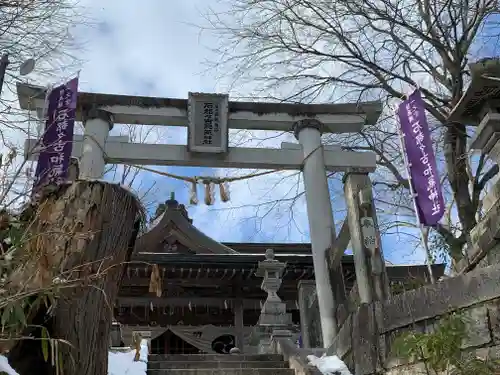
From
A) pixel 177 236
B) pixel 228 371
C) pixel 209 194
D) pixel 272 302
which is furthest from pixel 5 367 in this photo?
pixel 177 236

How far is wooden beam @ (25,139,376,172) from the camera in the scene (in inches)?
447

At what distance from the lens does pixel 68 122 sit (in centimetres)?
1087

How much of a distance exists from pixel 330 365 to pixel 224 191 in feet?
18.6

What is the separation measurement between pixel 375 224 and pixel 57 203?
6999 mm

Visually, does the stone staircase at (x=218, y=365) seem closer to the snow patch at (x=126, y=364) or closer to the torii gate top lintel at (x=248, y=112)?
the snow patch at (x=126, y=364)

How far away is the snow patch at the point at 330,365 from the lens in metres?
6.62

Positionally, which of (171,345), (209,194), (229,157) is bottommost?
(171,345)

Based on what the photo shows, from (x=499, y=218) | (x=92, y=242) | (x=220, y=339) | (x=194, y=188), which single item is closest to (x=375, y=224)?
(x=499, y=218)

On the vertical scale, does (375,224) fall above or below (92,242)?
above

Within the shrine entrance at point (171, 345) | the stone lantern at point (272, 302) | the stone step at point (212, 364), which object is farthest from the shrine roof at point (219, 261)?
the stone step at point (212, 364)

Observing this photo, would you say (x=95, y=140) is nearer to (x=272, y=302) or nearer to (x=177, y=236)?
(x=272, y=302)

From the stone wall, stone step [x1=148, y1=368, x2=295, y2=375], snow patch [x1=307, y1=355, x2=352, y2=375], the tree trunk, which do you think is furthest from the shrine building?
the tree trunk

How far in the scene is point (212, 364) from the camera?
7727mm

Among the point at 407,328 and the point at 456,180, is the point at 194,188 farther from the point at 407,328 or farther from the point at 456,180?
the point at 407,328
